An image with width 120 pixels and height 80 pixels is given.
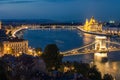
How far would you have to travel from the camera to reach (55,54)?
32.1ft

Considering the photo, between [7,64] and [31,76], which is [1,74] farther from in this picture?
[7,64]

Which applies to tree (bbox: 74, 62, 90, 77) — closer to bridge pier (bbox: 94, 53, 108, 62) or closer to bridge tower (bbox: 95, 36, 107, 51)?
bridge pier (bbox: 94, 53, 108, 62)

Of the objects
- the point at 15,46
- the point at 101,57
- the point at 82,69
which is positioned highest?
the point at 82,69

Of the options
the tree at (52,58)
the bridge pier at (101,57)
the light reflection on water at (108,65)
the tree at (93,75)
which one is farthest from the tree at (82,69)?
the bridge pier at (101,57)

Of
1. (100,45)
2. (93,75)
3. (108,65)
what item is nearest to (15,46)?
(108,65)

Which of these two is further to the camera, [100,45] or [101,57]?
[100,45]

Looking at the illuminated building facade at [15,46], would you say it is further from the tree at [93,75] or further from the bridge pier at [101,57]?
the tree at [93,75]

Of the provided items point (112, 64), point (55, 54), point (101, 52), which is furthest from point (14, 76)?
point (101, 52)

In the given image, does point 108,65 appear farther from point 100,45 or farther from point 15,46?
point 100,45

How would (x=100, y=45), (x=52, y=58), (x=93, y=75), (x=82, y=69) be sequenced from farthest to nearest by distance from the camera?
1. (x=100, y=45)
2. (x=52, y=58)
3. (x=82, y=69)
4. (x=93, y=75)

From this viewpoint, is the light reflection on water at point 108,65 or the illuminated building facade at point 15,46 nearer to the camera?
the light reflection on water at point 108,65

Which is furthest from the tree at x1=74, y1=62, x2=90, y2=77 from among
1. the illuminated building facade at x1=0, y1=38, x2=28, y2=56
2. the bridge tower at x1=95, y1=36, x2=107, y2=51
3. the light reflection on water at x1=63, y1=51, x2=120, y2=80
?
the bridge tower at x1=95, y1=36, x2=107, y2=51

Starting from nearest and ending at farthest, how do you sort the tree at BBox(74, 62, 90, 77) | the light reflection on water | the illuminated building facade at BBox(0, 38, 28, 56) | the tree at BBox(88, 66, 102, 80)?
the tree at BBox(88, 66, 102, 80) < the tree at BBox(74, 62, 90, 77) < the light reflection on water < the illuminated building facade at BBox(0, 38, 28, 56)

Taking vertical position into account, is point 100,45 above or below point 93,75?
below
